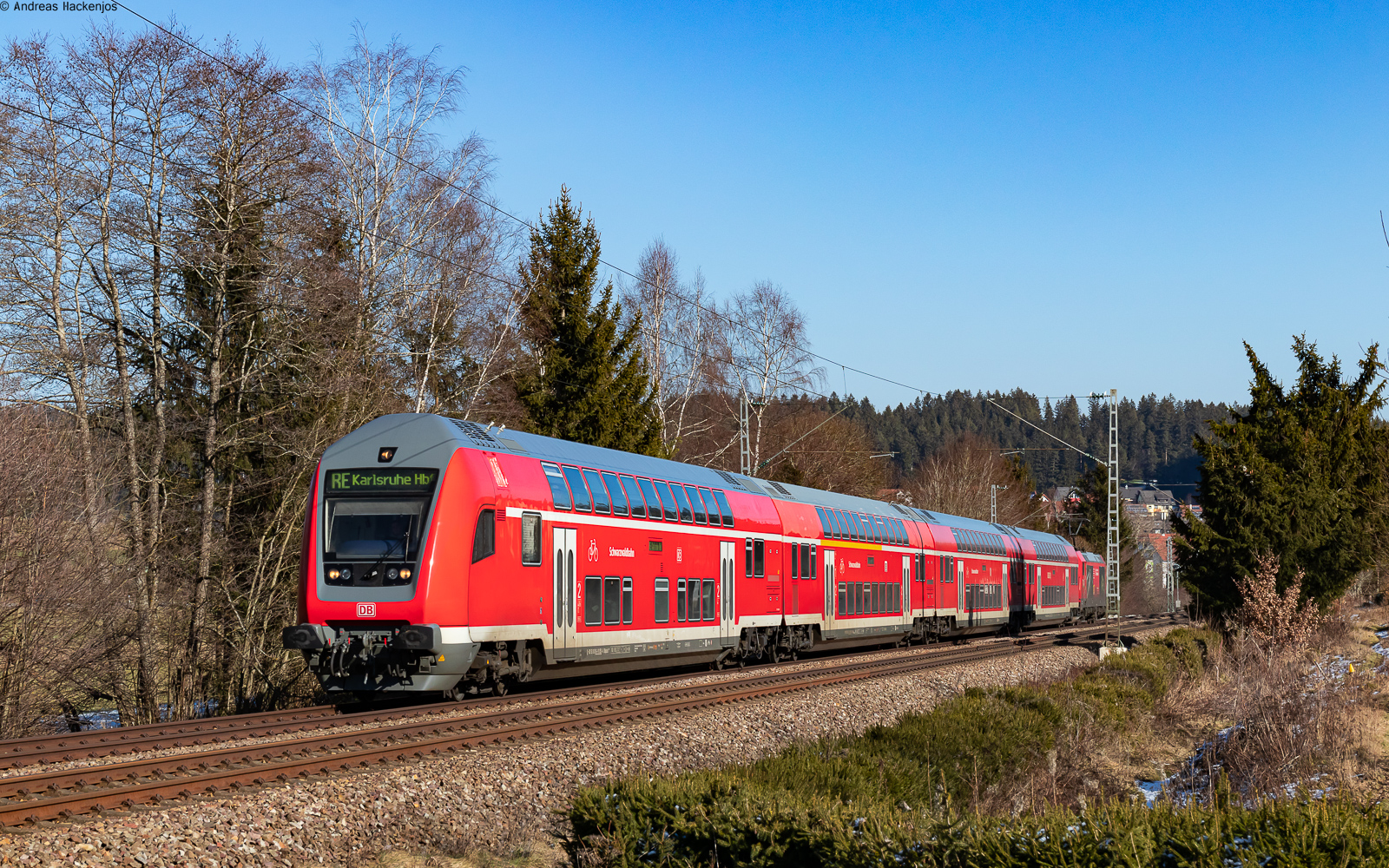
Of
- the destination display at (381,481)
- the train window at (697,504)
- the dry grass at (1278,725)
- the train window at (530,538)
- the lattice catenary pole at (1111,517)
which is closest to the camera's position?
the dry grass at (1278,725)

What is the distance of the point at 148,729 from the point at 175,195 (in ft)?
45.3

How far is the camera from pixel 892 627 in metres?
30.4

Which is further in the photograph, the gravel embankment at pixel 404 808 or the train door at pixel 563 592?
the train door at pixel 563 592

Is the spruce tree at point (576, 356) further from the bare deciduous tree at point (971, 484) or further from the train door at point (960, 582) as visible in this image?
the bare deciduous tree at point (971, 484)

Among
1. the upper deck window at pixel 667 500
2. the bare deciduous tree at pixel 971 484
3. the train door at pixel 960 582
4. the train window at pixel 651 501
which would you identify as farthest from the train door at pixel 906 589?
the bare deciduous tree at pixel 971 484

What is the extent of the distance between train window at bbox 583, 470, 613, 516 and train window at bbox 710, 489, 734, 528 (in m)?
4.11

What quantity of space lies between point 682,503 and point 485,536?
19.4 feet

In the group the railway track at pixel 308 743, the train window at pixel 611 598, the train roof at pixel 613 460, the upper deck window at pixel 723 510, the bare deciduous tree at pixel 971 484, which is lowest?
the railway track at pixel 308 743

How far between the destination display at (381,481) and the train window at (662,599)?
566 centimetres

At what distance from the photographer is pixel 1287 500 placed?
31094 millimetres

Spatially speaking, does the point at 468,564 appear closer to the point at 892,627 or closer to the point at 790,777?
the point at 790,777

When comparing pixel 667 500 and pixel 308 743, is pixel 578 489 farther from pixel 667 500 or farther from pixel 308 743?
pixel 308 743

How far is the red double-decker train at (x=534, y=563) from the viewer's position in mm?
14180

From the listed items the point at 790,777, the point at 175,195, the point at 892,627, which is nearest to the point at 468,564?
the point at 790,777
